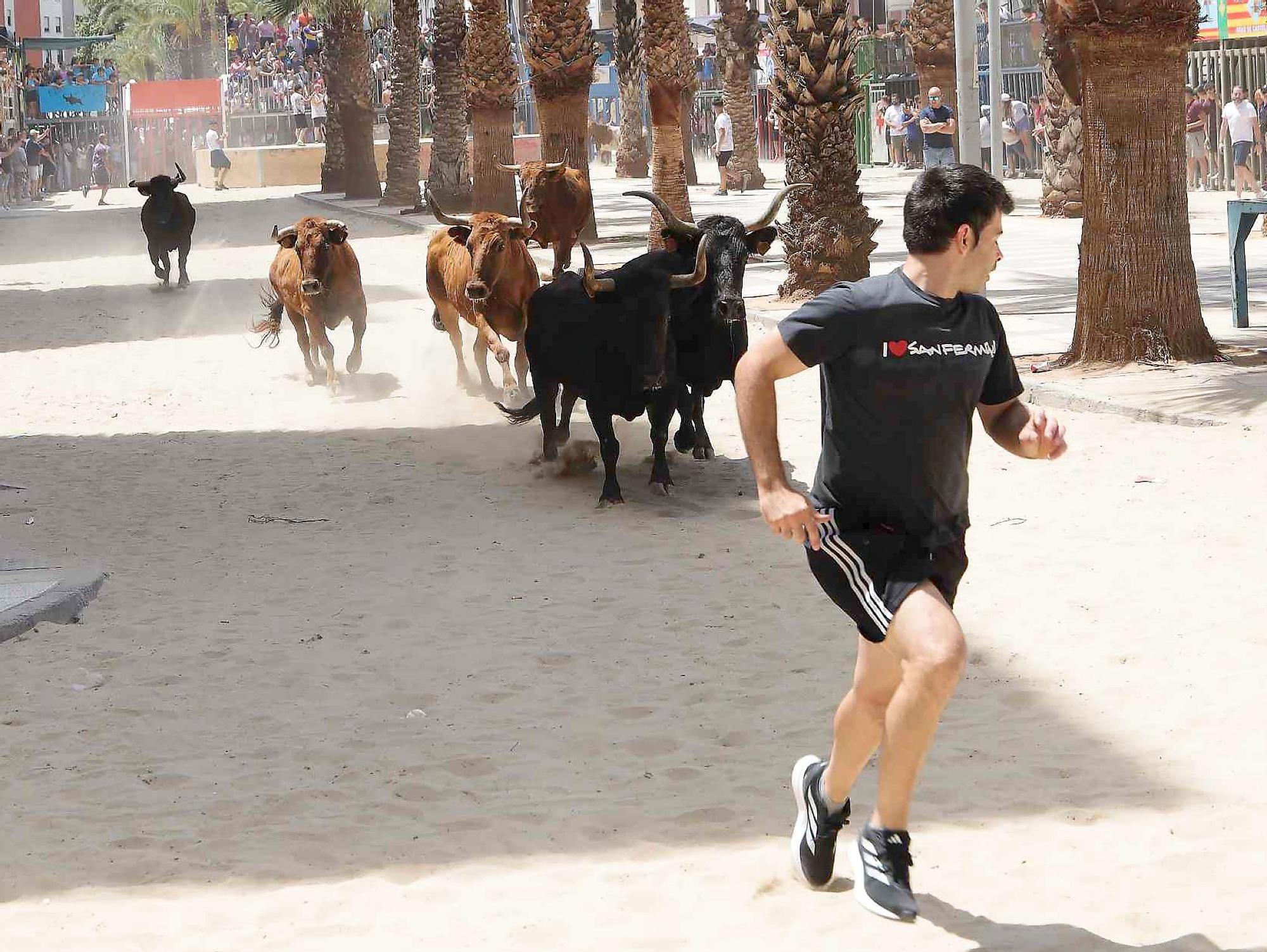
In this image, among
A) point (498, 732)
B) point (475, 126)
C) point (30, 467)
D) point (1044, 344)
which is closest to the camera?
point (498, 732)

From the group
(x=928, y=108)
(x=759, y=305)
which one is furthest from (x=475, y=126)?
(x=759, y=305)

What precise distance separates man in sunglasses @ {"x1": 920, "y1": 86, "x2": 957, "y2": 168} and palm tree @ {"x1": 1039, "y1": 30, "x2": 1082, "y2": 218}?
1.46 meters

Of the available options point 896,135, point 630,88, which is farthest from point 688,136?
point 896,135

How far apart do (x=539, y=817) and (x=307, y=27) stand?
61329 millimetres

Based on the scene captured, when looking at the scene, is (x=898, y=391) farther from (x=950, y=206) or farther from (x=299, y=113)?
(x=299, y=113)

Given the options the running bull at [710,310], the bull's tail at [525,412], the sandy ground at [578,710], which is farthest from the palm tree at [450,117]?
the running bull at [710,310]

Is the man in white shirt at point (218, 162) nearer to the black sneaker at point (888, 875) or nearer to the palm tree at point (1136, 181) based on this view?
the palm tree at point (1136, 181)

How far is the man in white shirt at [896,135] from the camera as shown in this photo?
141 feet

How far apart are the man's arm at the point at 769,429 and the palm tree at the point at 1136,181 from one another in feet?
29.0

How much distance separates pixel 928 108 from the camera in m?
27.1

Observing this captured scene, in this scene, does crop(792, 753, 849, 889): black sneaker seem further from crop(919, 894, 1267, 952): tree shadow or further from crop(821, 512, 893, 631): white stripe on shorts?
crop(821, 512, 893, 631): white stripe on shorts

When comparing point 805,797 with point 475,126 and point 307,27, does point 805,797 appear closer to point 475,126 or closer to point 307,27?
point 475,126

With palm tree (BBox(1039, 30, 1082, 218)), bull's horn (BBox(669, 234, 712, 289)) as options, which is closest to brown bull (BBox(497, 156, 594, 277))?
bull's horn (BBox(669, 234, 712, 289))

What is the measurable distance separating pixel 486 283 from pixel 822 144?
6698 millimetres
